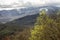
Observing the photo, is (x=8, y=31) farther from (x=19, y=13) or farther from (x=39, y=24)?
(x=39, y=24)

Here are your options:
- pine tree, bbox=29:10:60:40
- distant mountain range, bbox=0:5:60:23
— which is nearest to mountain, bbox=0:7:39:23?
distant mountain range, bbox=0:5:60:23

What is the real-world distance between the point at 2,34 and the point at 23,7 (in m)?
2.69

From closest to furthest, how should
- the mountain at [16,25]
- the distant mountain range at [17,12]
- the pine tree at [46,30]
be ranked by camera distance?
the pine tree at [46,30] < the mountain at [16,25] < the distant mountain range at [17,12]

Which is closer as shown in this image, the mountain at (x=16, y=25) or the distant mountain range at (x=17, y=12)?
the mountain at (x=16, y=25)

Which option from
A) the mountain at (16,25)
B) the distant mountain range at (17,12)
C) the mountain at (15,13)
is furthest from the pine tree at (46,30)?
the mountain at (15,13)

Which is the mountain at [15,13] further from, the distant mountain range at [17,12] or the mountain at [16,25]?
the mountain at [16,25]

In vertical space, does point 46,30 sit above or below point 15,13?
above

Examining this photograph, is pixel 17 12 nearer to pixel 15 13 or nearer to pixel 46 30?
pixel 15 13

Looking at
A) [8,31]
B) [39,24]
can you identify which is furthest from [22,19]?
[39,24]

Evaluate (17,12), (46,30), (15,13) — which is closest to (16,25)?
(15,13)

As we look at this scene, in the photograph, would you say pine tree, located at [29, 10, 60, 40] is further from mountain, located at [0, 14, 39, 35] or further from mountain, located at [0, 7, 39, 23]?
mountain, located at [0, 7, 39, 23]

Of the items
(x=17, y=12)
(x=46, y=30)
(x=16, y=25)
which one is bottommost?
(x=16, y=25)

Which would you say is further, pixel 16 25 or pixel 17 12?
pixel 17 12

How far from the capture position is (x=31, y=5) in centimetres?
1503
